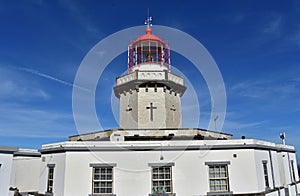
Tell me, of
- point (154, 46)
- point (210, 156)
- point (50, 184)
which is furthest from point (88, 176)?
point (154, 46)

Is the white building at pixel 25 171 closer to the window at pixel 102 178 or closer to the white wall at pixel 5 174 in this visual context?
the white wall at pixel 5 174

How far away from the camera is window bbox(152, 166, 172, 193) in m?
12.0

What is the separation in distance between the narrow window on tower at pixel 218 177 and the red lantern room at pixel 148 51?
9359mm

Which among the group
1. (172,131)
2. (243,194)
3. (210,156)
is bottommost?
(243,194)

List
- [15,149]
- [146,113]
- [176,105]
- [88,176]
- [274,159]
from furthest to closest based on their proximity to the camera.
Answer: [176,105], [146,113], [274,159], [15,149], [88,176]

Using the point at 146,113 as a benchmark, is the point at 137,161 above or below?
below

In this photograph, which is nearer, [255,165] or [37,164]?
[255,165]

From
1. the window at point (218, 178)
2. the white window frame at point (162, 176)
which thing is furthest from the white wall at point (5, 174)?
the window at point (218, 178)

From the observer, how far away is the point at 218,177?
1239 centimetres

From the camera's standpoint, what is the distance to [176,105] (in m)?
19.1

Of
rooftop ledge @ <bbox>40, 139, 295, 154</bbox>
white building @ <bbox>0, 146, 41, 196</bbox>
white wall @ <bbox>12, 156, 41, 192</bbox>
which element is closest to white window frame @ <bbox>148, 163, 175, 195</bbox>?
rooftop ledge @ <bbox>40, 139, 295, 154</bbox>

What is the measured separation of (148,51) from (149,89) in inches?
149

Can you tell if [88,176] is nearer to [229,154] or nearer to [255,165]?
[229,154]

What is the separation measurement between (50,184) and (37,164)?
2.85 metres
